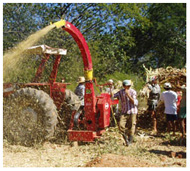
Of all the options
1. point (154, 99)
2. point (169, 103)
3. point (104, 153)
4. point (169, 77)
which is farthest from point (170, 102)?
point (104, 153)

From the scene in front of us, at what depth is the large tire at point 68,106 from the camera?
674cm

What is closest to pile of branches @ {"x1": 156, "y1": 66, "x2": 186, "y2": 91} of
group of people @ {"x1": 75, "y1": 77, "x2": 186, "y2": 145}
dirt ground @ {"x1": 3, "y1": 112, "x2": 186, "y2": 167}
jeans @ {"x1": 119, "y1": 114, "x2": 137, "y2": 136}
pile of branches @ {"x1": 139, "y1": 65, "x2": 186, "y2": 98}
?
pile of branches @ {"x1": 139, "y1": 65, "x2": 186, "y2": 98}

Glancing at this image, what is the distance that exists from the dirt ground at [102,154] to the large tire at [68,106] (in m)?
0.71

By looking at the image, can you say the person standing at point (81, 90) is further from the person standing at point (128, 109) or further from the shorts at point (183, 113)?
the shorts at point (183, 113)

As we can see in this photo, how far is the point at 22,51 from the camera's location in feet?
21.4

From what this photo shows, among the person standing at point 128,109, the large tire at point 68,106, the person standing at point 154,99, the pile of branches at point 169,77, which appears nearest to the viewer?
the person standing at point 128,109

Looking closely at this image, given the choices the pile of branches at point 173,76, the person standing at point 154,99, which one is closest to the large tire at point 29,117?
the person standing at point 154,99

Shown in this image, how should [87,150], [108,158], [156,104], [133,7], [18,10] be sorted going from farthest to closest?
[133,7] < [18,10] < [156,104] < [87,150] < [108,158]

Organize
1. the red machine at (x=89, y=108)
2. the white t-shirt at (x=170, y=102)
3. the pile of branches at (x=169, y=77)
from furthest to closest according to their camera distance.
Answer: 1. the pile of branches at (x=169, y=77)
2. the white t-shirt at (x=170, y=102)
3. the red machine at (x=89, y=108)

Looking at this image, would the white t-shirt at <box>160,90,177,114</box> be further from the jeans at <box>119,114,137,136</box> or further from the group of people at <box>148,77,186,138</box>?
the jeans at <box>119,114,137,136</box>

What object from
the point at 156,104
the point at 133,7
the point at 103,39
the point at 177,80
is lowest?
the point at 156,104

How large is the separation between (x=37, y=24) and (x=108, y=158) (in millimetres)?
9823

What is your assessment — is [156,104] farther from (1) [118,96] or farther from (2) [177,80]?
(1) [118,96]

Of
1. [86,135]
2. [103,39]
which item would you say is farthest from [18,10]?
[86,135]
